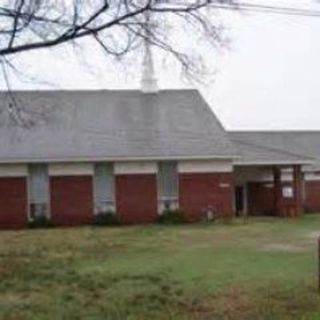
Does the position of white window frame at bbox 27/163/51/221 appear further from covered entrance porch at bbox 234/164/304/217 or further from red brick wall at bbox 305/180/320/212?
red brick wall at bbox 305/180/320/212

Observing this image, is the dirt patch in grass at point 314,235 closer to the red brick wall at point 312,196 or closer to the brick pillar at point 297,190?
the brick pillar at point 297,190

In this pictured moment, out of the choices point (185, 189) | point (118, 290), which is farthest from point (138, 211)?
point (118, 290)

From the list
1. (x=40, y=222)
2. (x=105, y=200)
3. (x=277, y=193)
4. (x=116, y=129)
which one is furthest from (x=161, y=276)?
(x=277, y=193)

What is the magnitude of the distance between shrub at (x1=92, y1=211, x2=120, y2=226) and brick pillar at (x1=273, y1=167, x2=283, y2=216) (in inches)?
410

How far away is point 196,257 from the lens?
26.8 metres

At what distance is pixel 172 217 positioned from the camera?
158 feet

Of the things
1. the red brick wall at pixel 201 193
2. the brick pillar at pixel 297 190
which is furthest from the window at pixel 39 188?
the brick pillar at pixel 297 190

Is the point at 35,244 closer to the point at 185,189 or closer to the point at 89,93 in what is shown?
the point at 185,189

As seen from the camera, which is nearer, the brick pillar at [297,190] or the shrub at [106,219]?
the shrub at [106,219]

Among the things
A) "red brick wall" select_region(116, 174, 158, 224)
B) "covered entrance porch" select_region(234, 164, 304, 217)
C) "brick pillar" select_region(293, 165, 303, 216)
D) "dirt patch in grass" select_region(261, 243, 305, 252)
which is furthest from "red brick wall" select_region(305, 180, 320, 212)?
"dirt patch in grass" select_region(261, 243, 305, 252)

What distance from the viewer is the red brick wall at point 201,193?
49438 mm

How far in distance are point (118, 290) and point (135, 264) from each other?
629cm

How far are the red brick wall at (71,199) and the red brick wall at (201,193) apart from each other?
4612 mm

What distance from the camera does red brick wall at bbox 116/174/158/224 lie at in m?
48.9
